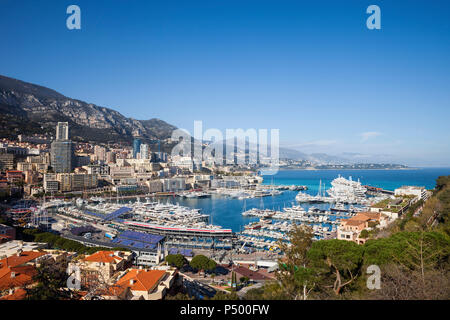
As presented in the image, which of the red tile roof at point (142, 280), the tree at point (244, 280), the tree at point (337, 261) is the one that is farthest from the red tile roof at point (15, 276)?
the tree at point (337, 261)

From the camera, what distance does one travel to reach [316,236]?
13047 millimetres

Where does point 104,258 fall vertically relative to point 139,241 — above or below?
above

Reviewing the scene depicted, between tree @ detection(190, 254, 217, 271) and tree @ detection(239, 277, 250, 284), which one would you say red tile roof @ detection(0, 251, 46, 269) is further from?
tree @ detection(239, 277, 250, 284)

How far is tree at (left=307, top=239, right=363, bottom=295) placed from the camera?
183 inches

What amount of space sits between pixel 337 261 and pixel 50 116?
54186mm

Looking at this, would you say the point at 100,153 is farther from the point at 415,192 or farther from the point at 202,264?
the point at 202,264

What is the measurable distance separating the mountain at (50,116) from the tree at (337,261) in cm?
3990

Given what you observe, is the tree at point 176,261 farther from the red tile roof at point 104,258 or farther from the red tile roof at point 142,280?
the red tile roof at point 142,280

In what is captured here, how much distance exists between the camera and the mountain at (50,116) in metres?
40.6

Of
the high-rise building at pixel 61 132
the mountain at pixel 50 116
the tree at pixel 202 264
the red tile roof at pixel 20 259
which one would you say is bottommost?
the tree at pixel 202 264

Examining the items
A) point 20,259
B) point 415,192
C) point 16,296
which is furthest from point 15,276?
point 415,192

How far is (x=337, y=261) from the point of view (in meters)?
4.73
